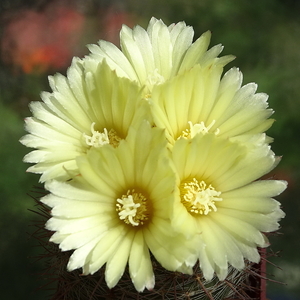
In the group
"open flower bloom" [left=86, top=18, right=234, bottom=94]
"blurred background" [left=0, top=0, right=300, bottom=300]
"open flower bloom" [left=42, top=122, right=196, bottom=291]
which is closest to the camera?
"open flower bloom" [left=42, top=122, right=196, bottom=291]

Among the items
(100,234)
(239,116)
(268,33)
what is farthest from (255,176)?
(268,33)

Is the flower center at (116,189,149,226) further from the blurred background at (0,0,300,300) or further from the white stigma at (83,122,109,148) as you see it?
the blurred background at (0,0,300,300)

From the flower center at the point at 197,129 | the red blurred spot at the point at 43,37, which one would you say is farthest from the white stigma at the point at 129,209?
the red blurred spot at the point at 43,37

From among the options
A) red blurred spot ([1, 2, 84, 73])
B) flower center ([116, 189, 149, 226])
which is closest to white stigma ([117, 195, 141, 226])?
flower center ([116, 189, 149, 226])

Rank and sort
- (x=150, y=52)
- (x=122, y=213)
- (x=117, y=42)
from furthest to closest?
(x=117, y=42), (x=150, y=52), (x=122, y=213)

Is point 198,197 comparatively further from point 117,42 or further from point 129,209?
point 117,42

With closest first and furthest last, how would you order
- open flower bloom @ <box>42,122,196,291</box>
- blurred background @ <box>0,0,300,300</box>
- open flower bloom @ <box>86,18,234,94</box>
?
open flower bloom @ <box>42,122,196,291</box> < open flower bloom @ <box>86,18,234,94</box> < blurred background @ <box>0,0,300,300</box>

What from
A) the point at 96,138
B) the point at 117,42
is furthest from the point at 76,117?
the point at 117,42
